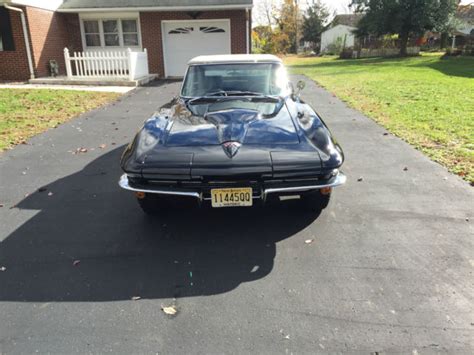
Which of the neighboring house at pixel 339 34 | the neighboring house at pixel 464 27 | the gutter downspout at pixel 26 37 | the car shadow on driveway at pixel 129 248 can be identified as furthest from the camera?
the neighboring house at pixel 339 34

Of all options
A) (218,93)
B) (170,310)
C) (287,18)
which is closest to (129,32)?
(218,93)

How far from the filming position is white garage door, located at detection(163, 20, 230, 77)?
16.6 m

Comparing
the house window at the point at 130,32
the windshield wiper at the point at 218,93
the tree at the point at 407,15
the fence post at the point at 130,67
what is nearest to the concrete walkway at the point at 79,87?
the fence post at the point at 130,67

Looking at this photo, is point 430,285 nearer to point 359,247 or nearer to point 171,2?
point 359,247

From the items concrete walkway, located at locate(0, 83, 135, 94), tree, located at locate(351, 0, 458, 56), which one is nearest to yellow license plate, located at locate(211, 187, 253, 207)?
concrete walkway, located at locate(0, 83, 135, 94)

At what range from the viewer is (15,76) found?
15.0 metres

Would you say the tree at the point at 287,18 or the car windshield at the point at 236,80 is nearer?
the car windshield at the point at 236,80

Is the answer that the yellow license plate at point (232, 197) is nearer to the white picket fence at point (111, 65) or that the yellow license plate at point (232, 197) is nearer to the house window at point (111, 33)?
the white picket fence at point (111, 65)

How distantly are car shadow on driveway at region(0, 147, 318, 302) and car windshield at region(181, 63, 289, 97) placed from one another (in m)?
1.52

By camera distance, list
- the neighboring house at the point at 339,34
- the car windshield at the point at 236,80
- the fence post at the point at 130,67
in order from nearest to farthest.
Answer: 1. the car windshield at the point at 236,80
2. the fence post at the point at 130,67
3. the neighboring house at the point at 339,34

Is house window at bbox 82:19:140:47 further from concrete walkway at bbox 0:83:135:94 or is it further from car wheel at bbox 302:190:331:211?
car wheel at bbox 302:190:331:211

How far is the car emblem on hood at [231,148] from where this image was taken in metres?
3.13

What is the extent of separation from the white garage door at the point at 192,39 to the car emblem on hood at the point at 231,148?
47.8 ft

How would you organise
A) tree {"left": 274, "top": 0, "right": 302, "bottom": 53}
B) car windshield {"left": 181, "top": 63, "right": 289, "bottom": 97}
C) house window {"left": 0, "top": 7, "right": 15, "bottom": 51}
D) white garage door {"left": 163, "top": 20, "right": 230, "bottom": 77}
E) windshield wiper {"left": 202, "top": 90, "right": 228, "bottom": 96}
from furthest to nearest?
tree {"left": 274, "top": 0, "right": 302, "bottom": 53}
white garage door {"left": 163, "top": 20, "right": 230, "bottom": 77}
house window {"left": 0, "top": 7, "right": 15, "bottom": 51}
car windshield {"left": 181, "top": 63, "right": 289, "bottom": 97}
windshield wiper {"left": 202, "top": 90, "right": 228, "bottom": 96}
